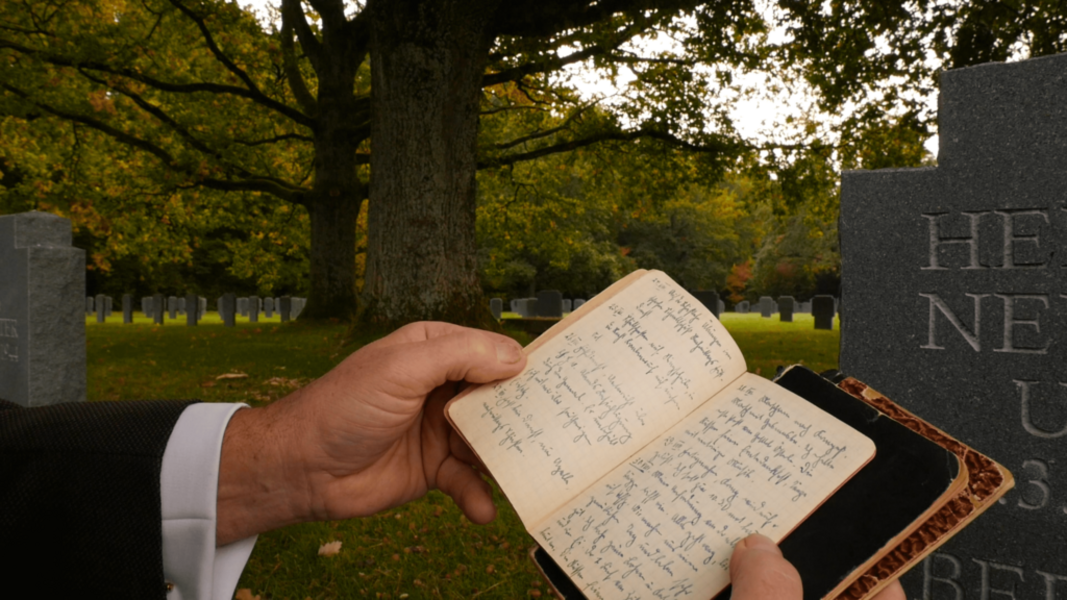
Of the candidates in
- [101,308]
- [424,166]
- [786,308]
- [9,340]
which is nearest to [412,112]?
[424,166]

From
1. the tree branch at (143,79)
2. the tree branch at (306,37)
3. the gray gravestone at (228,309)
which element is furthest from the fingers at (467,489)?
the gray gravestone at (228,309)

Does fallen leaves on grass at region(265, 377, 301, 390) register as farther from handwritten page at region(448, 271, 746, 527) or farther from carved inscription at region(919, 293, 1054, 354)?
carved inscription at region(919, 293, 1054, 354)

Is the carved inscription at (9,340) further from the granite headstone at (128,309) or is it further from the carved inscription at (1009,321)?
the granite headstone at (128,309)

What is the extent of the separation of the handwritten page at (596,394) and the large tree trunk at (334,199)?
40.3ft

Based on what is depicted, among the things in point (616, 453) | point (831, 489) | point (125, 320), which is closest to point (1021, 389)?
point (831, 489)

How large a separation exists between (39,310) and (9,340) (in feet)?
Result: 1.56

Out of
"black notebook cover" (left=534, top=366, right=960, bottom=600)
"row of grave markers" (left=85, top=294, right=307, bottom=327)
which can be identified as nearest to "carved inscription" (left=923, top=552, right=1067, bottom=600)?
"black notebook cover" (left=534, top=366, right=960, bottom=600)

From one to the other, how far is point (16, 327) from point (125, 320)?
20590 millimetres

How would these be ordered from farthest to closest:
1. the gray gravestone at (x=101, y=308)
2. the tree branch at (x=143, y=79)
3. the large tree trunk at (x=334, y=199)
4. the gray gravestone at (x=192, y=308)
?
1. the gray gravestone at (x=101, y=308)
2. the gray gravestone at (x=192, y=308)
3. the large tree trunk at (x=334, y=199)
4. the tree branch at (x=143, y=79)

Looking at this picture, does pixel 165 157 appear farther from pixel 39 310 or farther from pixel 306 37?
pixel 39 310

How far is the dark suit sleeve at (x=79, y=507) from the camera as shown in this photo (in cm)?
120

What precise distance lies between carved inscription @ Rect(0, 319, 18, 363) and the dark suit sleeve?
4839mm

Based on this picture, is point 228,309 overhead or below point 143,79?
below

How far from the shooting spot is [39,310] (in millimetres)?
4961
